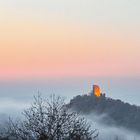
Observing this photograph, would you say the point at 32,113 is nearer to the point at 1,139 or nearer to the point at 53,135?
the point at 53,135

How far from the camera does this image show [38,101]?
4034 cm

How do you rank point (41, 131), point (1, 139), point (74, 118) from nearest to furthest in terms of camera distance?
1. point (41, 131)
2. point (74, 118)
3. point (1, 139)

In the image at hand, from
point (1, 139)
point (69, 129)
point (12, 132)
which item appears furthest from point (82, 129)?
point (1, 139)

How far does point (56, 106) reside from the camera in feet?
126

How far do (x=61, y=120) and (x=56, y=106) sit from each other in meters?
1.88

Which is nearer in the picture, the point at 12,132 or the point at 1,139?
the point at 12,132

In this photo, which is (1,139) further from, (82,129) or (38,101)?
(82,129)

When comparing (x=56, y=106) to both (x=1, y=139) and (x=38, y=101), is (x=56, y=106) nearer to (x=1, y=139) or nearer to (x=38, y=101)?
(x=38, y=101)

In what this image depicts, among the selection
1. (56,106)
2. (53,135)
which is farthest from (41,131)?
(56,106)

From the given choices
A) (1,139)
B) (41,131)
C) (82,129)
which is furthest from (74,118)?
(1,139)

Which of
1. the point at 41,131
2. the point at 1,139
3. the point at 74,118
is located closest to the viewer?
the point at 41,131

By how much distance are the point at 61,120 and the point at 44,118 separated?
1526mm

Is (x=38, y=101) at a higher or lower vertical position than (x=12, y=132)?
higher

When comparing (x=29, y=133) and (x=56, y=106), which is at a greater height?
(x=56, y=106)
